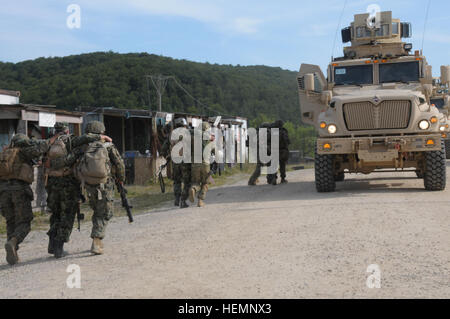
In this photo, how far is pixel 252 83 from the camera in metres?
80.4

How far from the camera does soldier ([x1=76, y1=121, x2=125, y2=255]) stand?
20.0ft

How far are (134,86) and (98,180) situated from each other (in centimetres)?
4736

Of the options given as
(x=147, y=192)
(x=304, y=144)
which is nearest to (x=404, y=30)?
(x=147, y=192)

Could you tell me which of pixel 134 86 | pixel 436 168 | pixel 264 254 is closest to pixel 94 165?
pixel 264 254

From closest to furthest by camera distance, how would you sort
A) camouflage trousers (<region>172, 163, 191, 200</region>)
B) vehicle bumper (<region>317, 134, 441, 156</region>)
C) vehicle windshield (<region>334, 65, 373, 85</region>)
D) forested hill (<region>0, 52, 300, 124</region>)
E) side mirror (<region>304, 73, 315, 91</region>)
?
vehicle bumper (<region>317, 134, 441, 156</region>)
camouflage trousers (<region>172, 163, 191, 200</region>)
side mirror (<region>304, 73, 315, 91</region>)
vehicle windshield (<region>334, 65, 373, 85</region>)
forested hill (<region>0, 52, 300, 124</region>)

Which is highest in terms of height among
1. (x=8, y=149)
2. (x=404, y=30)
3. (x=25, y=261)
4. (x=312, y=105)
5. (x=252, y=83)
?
(x=252, y=83)

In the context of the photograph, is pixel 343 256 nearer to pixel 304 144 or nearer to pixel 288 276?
pixel 288 276

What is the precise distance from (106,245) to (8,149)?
176 centimetres

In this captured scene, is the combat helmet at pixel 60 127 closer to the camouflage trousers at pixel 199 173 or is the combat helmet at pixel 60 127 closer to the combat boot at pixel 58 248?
the combat boot at pixel 58 248

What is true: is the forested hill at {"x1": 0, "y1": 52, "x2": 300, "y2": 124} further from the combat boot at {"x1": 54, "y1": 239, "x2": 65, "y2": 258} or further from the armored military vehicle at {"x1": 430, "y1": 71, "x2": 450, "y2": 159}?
the combat boot at {"x1": 54, "y1": 239, "x2": 65, "y2": 258}

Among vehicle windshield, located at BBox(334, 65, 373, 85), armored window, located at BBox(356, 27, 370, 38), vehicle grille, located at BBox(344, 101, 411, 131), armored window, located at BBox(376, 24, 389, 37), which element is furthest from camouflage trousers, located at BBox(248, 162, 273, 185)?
armored window, located at BBox(376, 24, 389, 37)

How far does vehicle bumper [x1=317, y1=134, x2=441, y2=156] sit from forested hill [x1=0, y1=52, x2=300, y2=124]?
101 feet

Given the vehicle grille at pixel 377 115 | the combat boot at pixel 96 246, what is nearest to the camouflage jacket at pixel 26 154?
the combat boot at pixel 96 246

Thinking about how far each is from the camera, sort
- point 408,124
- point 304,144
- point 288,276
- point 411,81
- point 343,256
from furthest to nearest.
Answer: point 304,144
point 411,81
point 408,124
point 343,256
point 288,276
